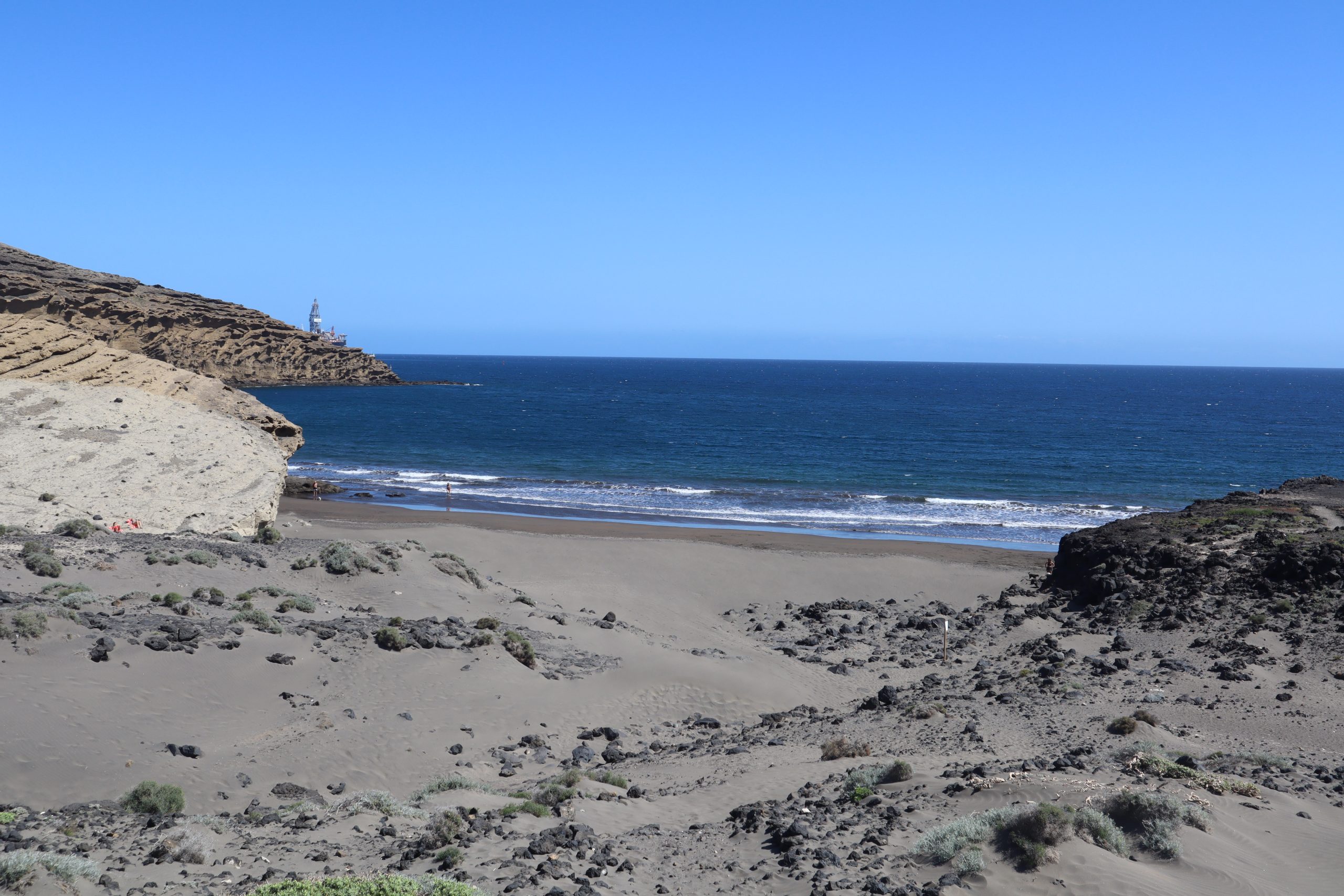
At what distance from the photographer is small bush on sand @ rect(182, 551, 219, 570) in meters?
18.9

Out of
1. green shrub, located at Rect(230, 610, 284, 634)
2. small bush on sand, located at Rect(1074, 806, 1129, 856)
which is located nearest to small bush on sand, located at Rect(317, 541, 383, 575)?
green shrub, located at Rect(230, 610, 284, 634)

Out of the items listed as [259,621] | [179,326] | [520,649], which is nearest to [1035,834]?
[520,649]

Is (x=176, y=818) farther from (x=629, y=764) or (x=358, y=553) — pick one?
(x=358, y=553)

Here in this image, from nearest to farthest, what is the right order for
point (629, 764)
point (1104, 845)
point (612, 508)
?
point (1104, 845), point (629, 764), point (612, 508)

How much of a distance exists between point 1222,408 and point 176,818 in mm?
120244

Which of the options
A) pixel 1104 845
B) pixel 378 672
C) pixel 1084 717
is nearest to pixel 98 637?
pixel 378 672

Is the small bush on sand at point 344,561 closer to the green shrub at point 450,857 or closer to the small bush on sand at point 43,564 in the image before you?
the small bush on sand at point 43,564

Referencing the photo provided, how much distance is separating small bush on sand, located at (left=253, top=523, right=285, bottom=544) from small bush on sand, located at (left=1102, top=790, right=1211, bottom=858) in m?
20.4

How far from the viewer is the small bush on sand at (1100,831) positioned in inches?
327

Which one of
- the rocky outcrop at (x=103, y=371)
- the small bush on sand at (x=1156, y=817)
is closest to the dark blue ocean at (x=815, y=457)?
the rocky outcrop at (x=103, y=371)

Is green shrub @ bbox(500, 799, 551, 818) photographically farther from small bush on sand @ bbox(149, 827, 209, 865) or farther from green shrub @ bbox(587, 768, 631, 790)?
small bush on sand @ bbox(149, 827, 209, 865)

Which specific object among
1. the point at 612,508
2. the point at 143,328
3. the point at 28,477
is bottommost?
the point at 612,508

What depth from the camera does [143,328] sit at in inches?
3533

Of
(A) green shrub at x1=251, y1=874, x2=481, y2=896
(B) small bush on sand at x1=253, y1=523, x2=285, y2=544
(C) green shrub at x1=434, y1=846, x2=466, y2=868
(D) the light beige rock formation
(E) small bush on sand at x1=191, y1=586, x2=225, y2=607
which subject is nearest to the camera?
(A) green shrub at x1=251, y1=874, x2=481, y2=896
